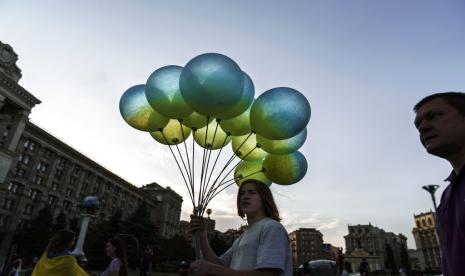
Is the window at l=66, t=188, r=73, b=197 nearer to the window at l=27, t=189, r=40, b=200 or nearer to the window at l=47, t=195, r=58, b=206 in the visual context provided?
the window at l=47, t=195, r=58, b=206

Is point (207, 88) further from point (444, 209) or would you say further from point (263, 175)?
point (444, 209)

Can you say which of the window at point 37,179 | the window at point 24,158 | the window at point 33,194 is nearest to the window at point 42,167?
the window at point 37,179

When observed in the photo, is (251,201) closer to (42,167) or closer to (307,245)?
(42,167)

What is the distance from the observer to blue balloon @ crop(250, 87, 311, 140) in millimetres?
4129

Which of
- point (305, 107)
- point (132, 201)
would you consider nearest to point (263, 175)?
point (305, 107)

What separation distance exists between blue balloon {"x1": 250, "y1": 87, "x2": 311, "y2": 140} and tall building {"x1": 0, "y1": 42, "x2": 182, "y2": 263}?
37305 mm

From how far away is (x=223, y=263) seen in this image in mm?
2643

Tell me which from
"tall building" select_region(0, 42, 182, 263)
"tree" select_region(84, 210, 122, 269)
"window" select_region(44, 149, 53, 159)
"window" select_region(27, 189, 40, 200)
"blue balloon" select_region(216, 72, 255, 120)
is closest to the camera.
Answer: "blue balloon" select_region(216, 72, 255, 120)

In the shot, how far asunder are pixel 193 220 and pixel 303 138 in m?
2.70

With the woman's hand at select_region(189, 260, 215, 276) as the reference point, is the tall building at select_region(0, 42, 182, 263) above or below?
above

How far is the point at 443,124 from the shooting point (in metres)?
1.71

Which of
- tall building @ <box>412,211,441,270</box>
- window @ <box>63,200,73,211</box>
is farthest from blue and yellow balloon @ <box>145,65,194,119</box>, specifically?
tall building @ <box>412,211,441,270</box>

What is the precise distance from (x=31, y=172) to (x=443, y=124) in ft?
175

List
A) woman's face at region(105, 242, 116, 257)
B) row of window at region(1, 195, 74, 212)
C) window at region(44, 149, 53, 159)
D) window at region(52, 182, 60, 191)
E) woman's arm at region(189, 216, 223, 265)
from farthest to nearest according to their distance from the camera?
window at region(52, 182, 60, 191) < window at region(44, 149, 53, 159) < row of window at region(1, 195, 74, 212) < woman's face at region(105, 242, 116, 257) < woman's arm at region(189, 216, 223, 265)
